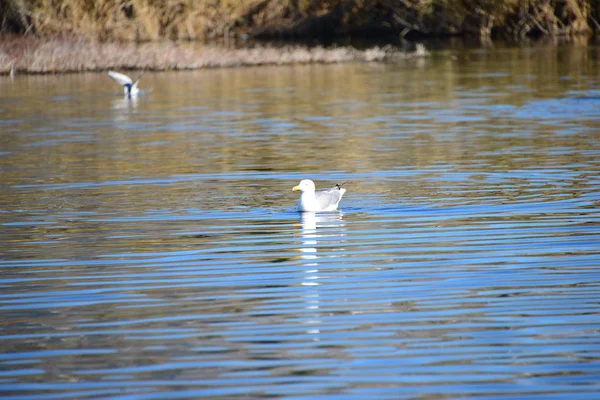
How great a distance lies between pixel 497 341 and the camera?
7273 mm

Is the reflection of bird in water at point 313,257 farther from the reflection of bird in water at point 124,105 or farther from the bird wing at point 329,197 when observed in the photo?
the reflection of bird in water at point 124,105

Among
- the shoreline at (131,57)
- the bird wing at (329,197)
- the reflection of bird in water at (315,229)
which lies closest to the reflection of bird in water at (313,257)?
the reflection of bird in water at (315,229)

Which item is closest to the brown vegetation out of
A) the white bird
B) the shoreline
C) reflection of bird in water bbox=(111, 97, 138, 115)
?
the shoreline

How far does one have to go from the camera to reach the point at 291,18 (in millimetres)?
62281

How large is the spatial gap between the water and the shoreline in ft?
63.6

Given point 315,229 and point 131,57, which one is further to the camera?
point 131,57

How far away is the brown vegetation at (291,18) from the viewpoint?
52.0 meters

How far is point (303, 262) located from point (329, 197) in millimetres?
2481

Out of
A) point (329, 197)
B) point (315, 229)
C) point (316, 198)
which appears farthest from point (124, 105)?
point (315, 229)

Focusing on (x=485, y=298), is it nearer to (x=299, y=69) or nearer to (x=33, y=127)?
(x=33, y=127)

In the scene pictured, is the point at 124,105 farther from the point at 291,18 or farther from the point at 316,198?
the point at 291,18

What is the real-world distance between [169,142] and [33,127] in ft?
14.8

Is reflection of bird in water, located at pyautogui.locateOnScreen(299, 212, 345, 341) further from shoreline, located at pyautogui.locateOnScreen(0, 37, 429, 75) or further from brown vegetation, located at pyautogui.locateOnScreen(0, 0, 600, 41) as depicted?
brown vegetation, located at pyautogui.locateOnScreen(0, 0, 600, 41)

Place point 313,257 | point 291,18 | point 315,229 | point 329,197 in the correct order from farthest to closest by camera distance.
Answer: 1. point 291,18
2. point 329,197
3. point 315,229
4. point 313,257
